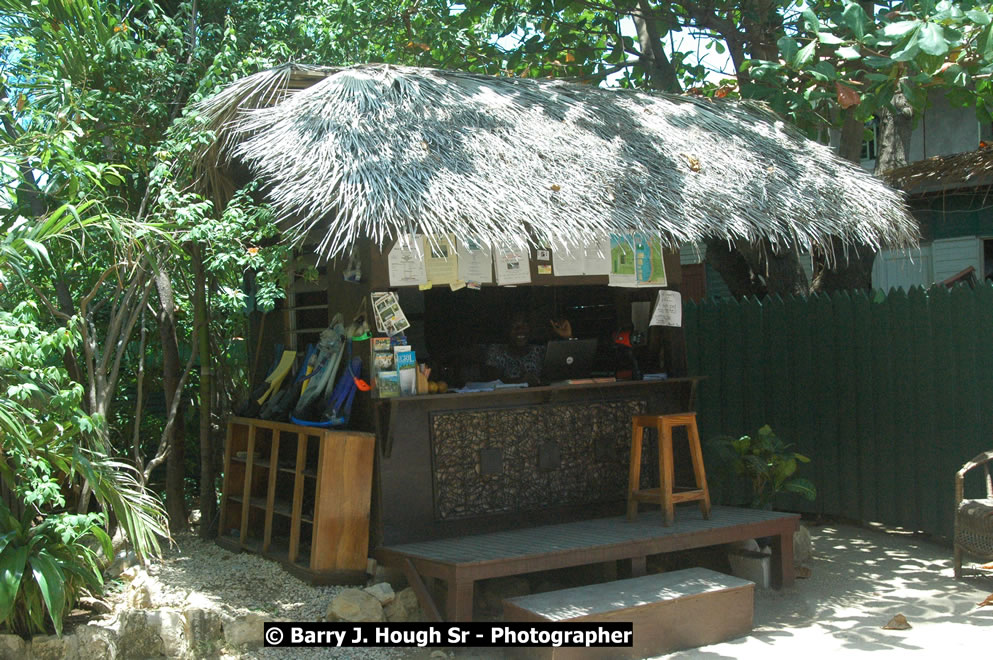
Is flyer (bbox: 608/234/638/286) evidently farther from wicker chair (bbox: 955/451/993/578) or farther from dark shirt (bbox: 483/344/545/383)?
wicker chair (bbox: 955/451/993/578)

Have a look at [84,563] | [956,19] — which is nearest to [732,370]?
[956,19]

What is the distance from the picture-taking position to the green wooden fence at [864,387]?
7121mm

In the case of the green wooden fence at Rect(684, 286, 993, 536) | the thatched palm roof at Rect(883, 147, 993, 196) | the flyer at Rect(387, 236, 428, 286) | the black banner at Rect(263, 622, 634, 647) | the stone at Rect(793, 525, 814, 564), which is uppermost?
the thatched palm roof at Rect(883, 147, 993, 196)

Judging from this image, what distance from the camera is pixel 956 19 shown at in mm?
6273

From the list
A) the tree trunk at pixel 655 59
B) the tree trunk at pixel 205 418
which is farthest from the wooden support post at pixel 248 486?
the tree trunk at pixel 655 59

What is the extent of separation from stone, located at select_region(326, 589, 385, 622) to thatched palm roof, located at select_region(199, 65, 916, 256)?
1.95m

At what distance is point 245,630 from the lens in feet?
16.9

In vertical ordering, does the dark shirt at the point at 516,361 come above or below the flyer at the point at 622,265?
below

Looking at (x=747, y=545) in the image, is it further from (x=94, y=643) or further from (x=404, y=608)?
(x=94, y=643)

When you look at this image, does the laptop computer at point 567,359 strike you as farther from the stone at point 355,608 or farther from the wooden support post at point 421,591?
the stone at point 355,608

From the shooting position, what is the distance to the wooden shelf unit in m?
5.85

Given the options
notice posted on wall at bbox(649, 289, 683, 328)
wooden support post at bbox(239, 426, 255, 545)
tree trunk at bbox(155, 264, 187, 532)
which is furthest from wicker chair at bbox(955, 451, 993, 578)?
tree trunk at bbox(155, 264, 187, 532)

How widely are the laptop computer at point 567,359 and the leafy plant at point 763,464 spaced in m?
1.29

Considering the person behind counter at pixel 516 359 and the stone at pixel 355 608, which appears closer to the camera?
the stone at pixel 355 608
